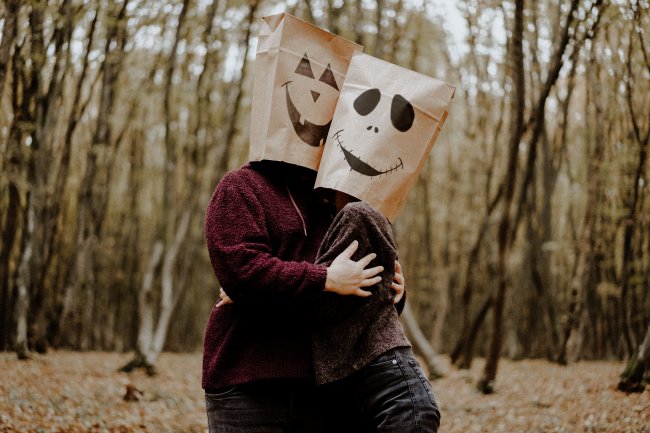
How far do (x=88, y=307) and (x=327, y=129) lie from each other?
12011mm

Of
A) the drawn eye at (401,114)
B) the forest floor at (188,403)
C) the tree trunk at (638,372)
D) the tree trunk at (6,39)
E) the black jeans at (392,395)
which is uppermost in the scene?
the tree trunk at (6,39)

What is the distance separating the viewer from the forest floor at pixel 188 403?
16.6ft

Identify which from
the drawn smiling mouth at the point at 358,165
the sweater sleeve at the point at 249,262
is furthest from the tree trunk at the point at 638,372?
the sweater sleeve at the point at 249,262

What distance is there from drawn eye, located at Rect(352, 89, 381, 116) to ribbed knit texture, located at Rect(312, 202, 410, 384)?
0.36 m

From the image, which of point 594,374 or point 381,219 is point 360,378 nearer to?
point 381,219

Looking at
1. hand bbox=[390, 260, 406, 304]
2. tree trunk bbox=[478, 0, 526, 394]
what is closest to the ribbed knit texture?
hand bbox=[390, 260, 406, 304]

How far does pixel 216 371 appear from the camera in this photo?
1955 mm

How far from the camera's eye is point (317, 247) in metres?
2.07

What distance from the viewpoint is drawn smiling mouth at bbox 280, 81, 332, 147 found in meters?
2.09

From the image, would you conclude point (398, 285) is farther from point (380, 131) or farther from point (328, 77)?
point (328, 77)

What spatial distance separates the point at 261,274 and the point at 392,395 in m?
0.53

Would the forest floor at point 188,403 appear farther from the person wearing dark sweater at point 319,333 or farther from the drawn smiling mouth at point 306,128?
the drawn smiling mouth at point 306,128

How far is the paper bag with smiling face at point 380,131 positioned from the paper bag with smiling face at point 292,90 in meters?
0.08

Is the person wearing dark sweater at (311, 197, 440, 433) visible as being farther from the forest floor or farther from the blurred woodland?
the blurred woodland
